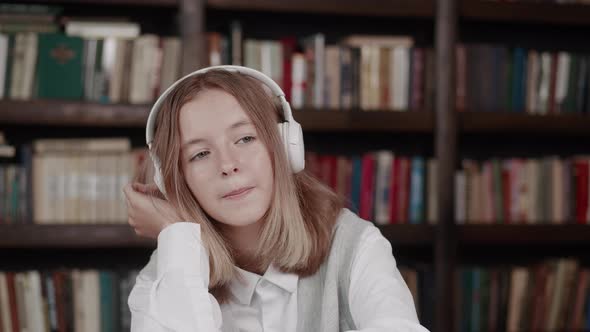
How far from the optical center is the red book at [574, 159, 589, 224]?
2.20 meters

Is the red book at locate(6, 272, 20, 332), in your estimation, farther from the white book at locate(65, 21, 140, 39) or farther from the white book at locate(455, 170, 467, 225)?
the white book at locate(455, 170, 467, 225)

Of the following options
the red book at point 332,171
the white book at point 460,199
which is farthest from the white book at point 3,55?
the white book at point 460,199

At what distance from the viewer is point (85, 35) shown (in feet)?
6.54

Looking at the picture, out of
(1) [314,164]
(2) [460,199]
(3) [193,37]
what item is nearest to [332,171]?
(1) [314,164]

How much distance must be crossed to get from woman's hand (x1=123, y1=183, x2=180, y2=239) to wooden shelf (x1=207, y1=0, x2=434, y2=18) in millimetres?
954

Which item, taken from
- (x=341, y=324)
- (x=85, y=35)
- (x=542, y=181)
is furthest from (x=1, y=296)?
(x=542, y=181)

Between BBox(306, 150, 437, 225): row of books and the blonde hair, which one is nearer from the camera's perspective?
the blonde hair

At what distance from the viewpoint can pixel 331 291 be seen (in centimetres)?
116

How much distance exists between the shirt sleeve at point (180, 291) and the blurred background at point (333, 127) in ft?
2.93

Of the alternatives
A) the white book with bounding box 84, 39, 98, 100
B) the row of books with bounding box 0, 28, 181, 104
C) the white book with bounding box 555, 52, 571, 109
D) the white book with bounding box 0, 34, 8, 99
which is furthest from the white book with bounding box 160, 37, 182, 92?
the white book with bounding box 555, 52, 571, 109

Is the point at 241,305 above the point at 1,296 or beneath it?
above

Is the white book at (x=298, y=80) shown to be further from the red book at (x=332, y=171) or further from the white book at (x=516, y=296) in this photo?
the white book at (x=516, y=296)

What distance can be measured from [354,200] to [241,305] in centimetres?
93

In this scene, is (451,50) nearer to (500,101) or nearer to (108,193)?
(500,101)
